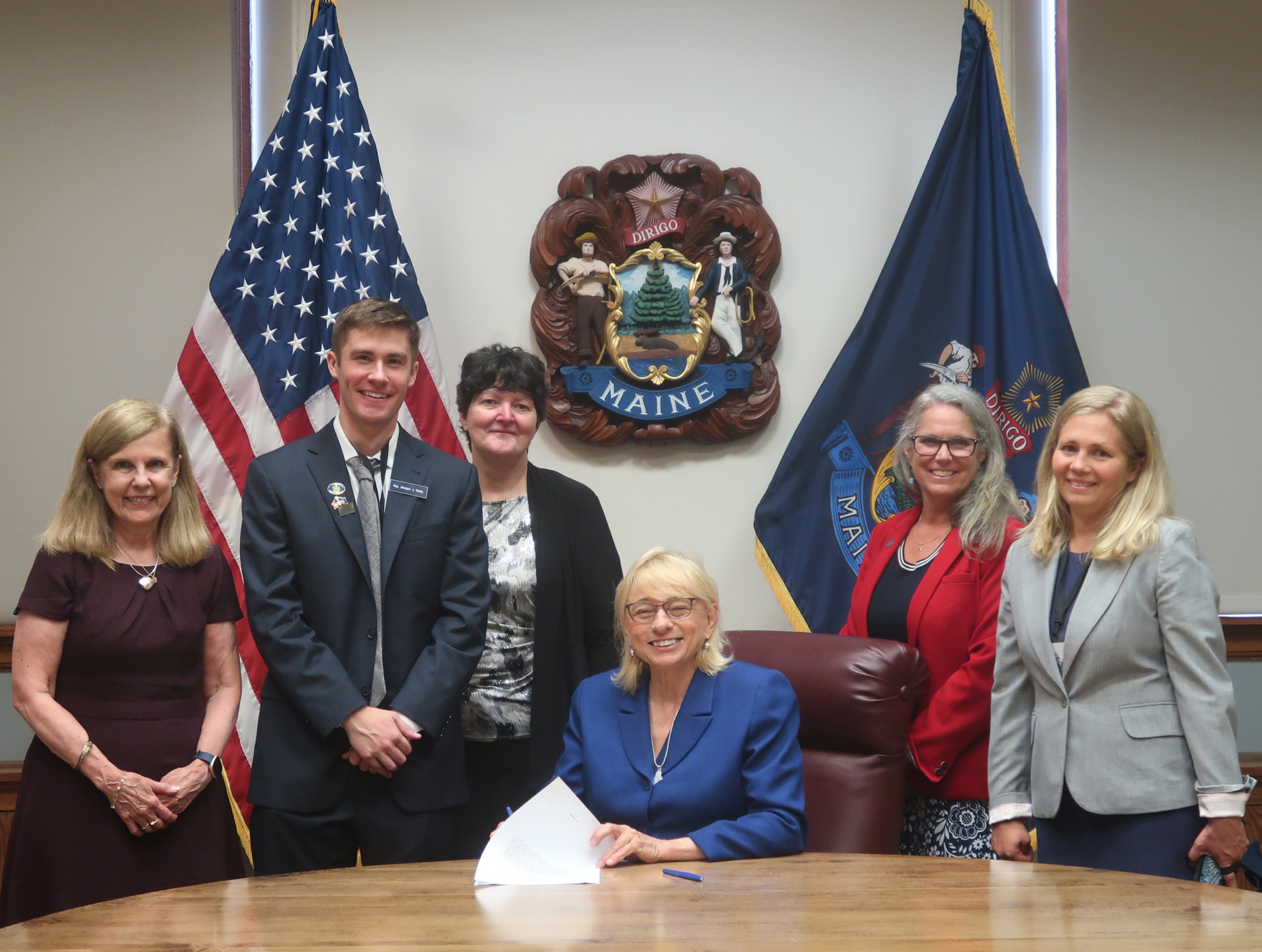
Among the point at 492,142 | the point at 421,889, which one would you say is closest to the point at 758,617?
the point at 492,142

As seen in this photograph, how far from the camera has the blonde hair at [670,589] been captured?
2154 millimetres

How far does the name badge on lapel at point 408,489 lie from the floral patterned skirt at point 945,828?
1.23 metres

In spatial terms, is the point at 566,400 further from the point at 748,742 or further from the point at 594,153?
the point at 748,742

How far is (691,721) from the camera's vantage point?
6.91 feet

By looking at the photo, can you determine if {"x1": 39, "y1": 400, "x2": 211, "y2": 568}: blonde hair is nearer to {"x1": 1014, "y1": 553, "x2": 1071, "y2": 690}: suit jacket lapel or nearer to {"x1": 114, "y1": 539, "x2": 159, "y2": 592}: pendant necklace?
{"x1": 114, "y1": 539, "x2": 159, "y2": 592}: pendant necklace

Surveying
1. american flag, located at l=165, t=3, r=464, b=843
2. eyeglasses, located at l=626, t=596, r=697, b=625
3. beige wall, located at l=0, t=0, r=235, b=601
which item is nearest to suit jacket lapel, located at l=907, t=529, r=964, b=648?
eyeglasses, located at l=626, t=596, r=697, b=625

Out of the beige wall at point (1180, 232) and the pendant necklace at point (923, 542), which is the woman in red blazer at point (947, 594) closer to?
the pendant necklace at point (923, 542)

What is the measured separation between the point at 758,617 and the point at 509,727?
133 centimetres

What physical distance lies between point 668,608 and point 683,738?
242mm

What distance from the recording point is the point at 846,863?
6.24ft

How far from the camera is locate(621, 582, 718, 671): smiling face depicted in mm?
2135

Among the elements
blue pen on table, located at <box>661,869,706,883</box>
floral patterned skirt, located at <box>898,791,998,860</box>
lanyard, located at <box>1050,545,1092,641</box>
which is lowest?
floral patterned skirt, located at <box>898,791,998,860</box>

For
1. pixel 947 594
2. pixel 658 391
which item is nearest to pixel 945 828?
pixel 947 594

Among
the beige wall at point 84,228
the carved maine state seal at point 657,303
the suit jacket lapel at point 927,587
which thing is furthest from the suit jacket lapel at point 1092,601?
the beige wall at point 84,228
